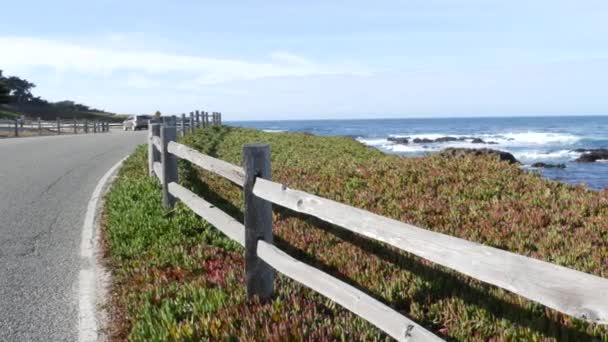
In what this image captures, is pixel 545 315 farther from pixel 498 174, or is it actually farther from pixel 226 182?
pixel 226 182

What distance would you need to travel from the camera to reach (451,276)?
17.9 feet

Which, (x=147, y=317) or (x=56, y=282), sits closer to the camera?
(x=147, y=317)

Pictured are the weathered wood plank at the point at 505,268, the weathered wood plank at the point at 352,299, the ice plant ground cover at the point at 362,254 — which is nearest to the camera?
the weathered wood plank at the point at 505,268

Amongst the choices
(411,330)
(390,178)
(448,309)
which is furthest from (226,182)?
→ (411,330)

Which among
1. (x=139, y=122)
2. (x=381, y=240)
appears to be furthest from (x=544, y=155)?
(x=381, y=240)

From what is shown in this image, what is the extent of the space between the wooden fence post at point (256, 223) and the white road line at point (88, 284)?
1.30 meters

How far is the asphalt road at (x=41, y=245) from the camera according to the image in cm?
511

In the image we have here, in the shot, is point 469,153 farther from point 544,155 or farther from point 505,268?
point 544,155

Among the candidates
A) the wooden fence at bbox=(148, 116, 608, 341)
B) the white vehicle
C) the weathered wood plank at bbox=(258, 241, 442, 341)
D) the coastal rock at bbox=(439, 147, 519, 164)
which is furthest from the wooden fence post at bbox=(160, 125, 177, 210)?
the white vehicle

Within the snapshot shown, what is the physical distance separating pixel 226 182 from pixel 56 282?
18.7ft

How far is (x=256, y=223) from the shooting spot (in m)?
5.09

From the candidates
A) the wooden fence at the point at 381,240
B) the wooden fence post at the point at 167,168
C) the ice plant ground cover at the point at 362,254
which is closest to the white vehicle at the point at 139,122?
the ice plant ground cover at the point at 362,254

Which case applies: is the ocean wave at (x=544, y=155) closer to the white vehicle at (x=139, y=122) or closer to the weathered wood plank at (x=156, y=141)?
the white vehicle at (x=139, y=122)

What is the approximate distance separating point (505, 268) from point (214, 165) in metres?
4.29
